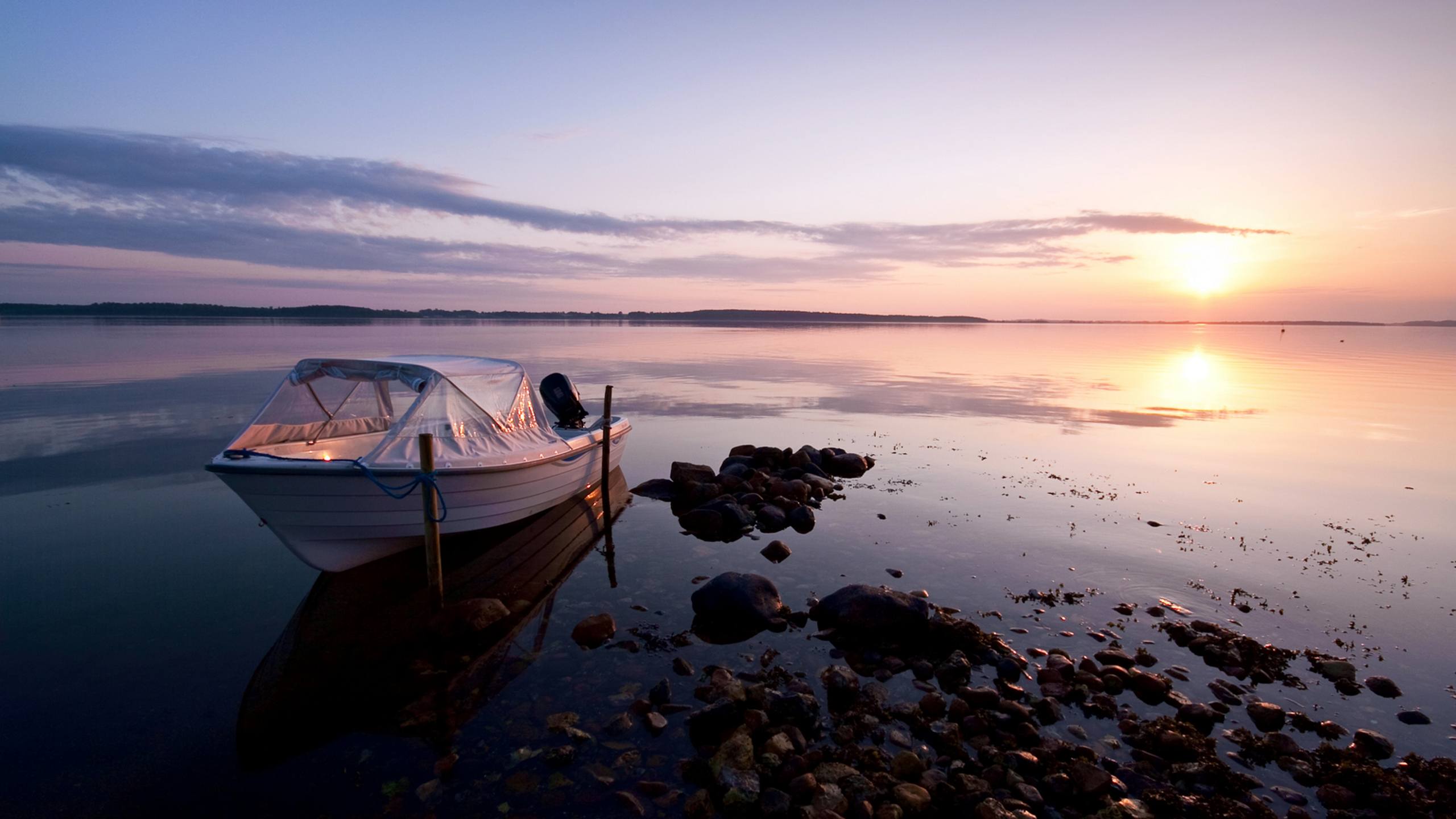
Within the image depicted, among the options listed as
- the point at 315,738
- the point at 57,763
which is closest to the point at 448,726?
the point at 315,738

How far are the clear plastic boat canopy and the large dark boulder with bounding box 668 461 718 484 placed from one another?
3.23 meters

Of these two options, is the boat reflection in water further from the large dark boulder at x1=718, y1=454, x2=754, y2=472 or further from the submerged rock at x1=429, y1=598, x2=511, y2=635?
the large dark boulder at x1=718, y1=454, x2=754, y2=472

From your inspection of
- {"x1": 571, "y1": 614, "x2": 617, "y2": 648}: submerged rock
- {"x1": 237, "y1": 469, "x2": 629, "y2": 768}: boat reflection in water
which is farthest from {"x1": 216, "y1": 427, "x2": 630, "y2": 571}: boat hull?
{"x1": 571, "y1": 614, "x2": 617, "y2": 648}: submerged rock

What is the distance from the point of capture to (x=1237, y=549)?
12312 millimetres

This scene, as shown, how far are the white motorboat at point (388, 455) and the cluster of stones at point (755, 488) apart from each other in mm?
2383

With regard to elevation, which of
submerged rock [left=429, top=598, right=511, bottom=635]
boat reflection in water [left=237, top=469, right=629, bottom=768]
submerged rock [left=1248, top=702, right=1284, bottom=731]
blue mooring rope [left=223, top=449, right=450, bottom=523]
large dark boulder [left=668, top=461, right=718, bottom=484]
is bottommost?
boat reflection in water [left=237, top=469, right=629, bottom=768]

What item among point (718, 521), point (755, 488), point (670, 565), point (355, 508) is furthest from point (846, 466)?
point (355, 508)

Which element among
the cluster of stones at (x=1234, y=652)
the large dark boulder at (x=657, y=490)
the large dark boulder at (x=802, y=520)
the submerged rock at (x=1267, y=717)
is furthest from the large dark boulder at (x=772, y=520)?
the submerged rock at (x=1267, y=717)

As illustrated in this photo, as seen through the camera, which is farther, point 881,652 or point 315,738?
point 881,652

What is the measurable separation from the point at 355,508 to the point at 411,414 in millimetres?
1820

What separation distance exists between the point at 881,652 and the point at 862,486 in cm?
835

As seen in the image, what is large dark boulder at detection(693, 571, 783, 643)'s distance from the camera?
9.12 meters

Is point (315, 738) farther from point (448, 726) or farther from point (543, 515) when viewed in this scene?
point (543, 515)

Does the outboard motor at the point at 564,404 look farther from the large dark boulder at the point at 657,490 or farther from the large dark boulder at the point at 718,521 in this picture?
the large dark boulder at the point at 718,521
